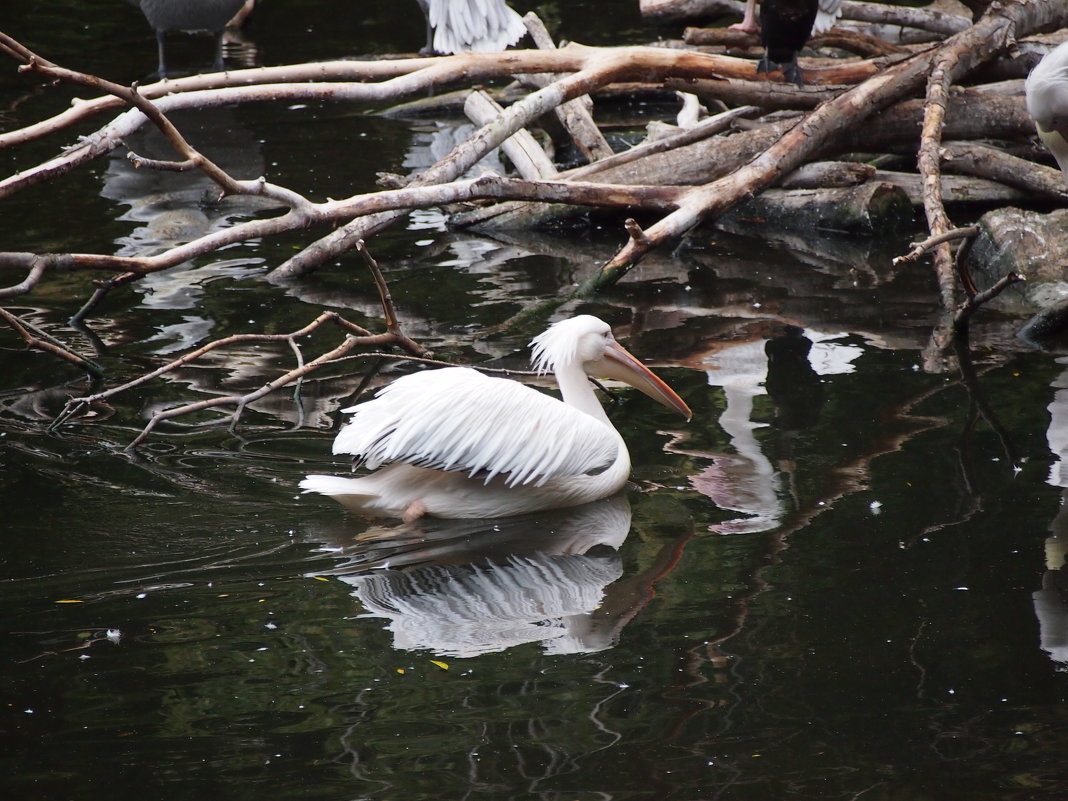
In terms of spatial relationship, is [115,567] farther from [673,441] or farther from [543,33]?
[543,33]

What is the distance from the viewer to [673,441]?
162 inches

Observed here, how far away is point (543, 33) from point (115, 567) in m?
5.28

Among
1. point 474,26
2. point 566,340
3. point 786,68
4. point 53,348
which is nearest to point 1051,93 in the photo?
point 566,340

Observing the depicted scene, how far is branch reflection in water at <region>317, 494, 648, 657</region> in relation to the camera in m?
2.97

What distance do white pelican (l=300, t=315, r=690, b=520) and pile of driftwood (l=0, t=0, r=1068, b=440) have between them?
147 centimetres

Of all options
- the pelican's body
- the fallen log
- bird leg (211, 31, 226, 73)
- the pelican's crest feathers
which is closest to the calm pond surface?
the pelican's crest feathers

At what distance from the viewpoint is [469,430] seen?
3441 mm

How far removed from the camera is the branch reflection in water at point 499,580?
2.97 meters

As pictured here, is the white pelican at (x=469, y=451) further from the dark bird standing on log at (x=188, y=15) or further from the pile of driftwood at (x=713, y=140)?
the dark bird standing on log at (x=188, y=15)

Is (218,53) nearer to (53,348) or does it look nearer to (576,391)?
(53,348)

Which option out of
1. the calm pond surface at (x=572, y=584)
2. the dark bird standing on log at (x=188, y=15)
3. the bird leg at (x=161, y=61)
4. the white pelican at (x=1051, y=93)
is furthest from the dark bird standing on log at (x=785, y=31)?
the bird leg at (x=161, y=61)

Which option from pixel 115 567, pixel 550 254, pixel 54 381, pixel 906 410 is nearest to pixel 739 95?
pixel 550 254

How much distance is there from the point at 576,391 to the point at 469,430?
1.88 ft

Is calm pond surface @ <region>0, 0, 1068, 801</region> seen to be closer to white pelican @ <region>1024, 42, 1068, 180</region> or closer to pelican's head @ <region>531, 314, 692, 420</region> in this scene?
pelican's head @ <region>531, 314, 692, 420</region>
